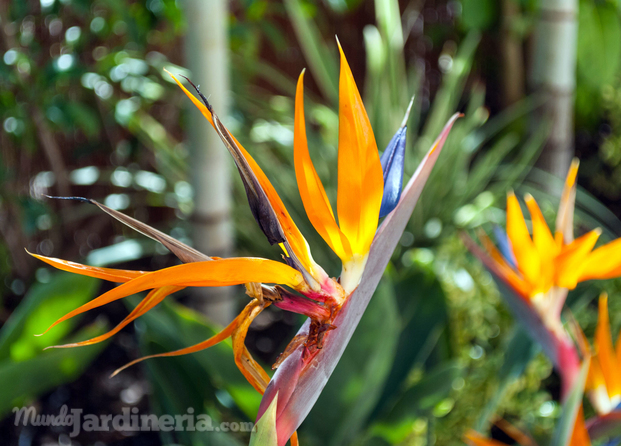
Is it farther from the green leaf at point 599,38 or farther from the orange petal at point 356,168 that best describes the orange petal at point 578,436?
the green leaf at point 599,38

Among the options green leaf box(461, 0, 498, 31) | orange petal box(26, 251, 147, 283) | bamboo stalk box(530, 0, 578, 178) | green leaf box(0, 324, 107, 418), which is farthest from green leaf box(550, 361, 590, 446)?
green leaf box(461, 0, 498, 31)

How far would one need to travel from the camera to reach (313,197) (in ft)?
0.65

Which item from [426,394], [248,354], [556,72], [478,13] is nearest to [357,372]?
[426,394]

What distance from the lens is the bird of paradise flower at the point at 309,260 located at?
7.0 inches

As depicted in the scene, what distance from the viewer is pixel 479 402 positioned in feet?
2.62

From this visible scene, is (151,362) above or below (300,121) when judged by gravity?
below

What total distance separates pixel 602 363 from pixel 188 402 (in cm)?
43

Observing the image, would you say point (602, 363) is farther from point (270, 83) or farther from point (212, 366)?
point (270, 83)

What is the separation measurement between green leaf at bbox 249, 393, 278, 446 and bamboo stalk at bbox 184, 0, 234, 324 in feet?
1.79

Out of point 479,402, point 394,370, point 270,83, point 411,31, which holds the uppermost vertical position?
point 411,31

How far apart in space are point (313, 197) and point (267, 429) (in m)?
0.09

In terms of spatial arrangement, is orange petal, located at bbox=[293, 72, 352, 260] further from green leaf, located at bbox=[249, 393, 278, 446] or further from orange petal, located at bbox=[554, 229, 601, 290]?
orange petal, located at bbox=[554, 229, 601, 290]

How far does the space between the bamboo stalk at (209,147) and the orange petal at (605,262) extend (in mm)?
492

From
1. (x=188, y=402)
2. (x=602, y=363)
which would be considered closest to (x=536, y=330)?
(x=602, y=363)
